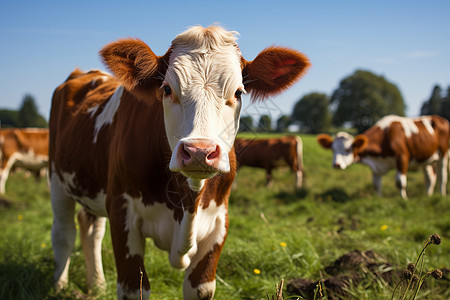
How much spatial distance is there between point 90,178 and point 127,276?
1.02m

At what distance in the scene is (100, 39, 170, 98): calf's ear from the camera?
2271mm

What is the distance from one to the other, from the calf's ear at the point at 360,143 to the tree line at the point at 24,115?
7431 centimetres

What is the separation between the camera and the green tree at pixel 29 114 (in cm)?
7562

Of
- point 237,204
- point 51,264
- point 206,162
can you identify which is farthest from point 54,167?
point 237,204

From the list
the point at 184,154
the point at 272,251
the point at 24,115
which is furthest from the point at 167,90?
the point at 24,115

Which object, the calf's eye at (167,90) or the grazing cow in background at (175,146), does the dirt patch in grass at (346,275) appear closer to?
the grazing cow in background at (175,146)

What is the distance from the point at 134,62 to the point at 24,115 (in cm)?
8704

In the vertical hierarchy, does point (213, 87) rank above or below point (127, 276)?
above

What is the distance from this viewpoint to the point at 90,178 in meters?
3.18

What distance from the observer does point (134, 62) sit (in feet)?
Result: 7.60

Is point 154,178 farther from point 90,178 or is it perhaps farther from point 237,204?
point 237,204

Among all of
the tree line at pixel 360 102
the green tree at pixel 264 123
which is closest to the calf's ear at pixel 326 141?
the green tree at pixel 264 123

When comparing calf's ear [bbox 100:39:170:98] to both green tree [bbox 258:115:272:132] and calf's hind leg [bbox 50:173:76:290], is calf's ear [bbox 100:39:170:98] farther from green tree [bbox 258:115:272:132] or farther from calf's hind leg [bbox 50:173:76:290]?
calf's hind leg [bbox 50:173:76:290]

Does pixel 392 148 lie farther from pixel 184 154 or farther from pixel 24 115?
pixel 24 115
